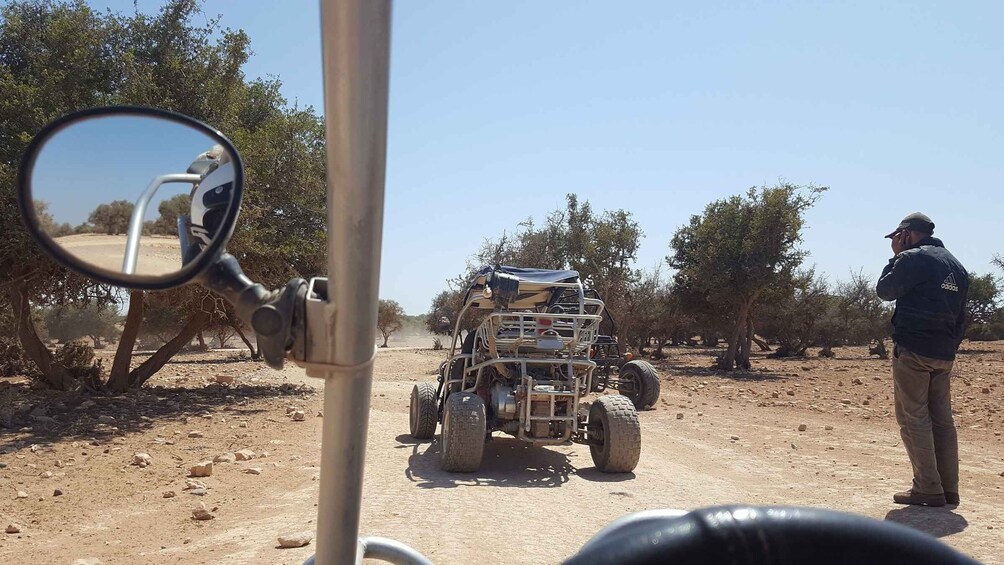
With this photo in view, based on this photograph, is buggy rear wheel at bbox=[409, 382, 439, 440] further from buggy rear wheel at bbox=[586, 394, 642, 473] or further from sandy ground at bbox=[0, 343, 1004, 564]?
buggy rear wheel at bbox=[586, 394, 642, 473]

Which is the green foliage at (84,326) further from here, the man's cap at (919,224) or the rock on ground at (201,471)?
the man's cap at (919,224)

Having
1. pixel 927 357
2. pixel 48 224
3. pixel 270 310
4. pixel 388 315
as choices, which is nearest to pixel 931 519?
pixel 927 357

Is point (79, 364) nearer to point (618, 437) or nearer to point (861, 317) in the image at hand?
point (618, 437)

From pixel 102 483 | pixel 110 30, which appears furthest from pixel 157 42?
pixel 102 483

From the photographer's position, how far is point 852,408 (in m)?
13.8

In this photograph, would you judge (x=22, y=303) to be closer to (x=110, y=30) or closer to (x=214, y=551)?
(x=110, y=30)

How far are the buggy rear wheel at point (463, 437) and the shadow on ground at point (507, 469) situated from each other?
0.42ft

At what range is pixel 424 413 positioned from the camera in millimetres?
9336

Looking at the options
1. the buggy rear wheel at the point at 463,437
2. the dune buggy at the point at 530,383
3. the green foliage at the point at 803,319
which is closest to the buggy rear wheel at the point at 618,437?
the dune buggy at the point at 530,383

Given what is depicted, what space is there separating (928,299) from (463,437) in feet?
13.9

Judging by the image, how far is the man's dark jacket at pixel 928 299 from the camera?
590 centimetres

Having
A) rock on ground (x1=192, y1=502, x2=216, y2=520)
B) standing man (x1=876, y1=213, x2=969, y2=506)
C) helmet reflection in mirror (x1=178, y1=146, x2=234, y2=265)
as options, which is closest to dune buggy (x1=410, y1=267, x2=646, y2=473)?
rock on ground (x1=192, y1=502, x2=216, y2=520)

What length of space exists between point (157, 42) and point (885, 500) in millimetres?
13649

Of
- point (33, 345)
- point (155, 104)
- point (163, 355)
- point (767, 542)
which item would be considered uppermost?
point (155, 104)
